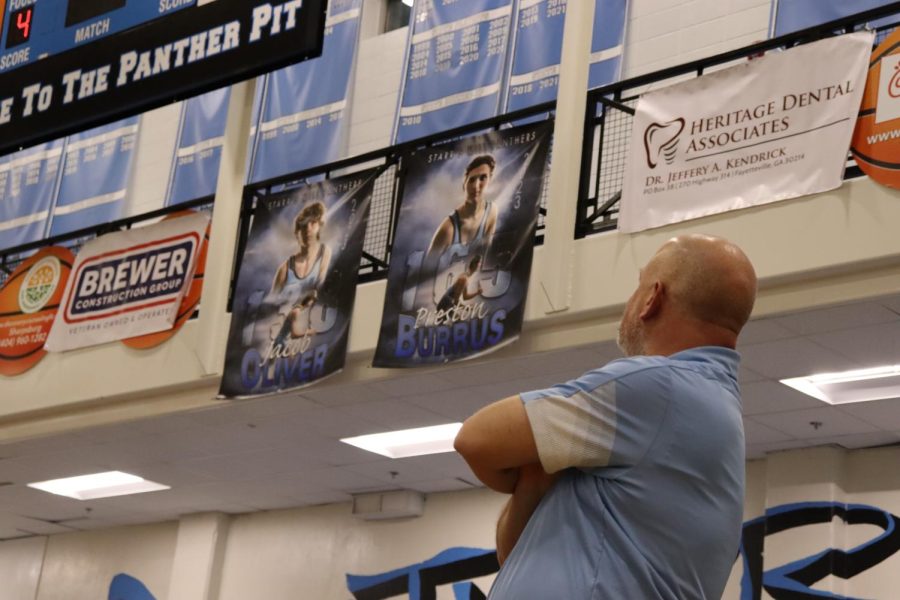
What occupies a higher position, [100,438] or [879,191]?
[879,191]

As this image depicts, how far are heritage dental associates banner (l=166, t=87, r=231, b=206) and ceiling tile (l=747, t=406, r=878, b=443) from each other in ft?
19.4

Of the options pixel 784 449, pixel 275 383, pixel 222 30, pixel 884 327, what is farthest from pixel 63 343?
pixel 884 327

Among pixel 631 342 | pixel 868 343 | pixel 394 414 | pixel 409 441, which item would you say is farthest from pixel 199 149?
pixel 631 342

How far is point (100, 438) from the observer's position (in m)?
12.0

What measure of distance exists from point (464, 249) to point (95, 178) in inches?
248

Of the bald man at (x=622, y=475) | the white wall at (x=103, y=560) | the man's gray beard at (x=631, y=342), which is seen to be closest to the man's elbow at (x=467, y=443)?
the bald man at (x=622, y=475)

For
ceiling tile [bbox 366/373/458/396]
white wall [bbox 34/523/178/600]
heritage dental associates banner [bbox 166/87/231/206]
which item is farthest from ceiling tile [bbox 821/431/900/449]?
white wall [bbox 34/523/178/600]

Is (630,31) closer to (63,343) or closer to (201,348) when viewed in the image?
(201,348)

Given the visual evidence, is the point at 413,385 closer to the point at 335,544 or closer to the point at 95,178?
the point at 335,544

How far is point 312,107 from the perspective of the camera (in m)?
12.6

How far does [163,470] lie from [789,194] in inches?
285

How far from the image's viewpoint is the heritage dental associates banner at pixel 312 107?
1239cm

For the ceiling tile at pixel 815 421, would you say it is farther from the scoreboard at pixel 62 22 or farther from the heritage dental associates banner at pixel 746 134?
the scoreboard at pixel 62 22

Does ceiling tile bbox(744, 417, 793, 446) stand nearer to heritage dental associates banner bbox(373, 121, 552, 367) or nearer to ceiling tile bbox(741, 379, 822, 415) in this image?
ceiling tile bbox(741, 379, 822, 415)
